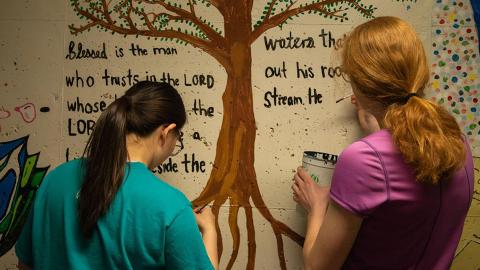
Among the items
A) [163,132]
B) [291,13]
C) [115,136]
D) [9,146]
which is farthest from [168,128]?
[9,146]

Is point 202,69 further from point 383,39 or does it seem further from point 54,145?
point 383,39

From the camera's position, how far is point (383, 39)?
0.75m

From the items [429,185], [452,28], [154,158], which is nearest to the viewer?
[429,185]

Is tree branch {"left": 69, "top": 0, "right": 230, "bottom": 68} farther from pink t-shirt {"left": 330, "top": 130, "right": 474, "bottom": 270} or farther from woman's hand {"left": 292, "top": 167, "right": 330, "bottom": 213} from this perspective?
pink t-shirt {"left": 330, "top": 130, "right": 474, "bottom": 270}

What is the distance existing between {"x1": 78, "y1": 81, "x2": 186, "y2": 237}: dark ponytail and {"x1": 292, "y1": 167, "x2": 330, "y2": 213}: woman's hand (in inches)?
14.6

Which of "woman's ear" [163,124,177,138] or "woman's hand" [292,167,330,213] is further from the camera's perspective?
"woman's hand" [292,167,330,213]

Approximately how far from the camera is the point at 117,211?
31.4 inches

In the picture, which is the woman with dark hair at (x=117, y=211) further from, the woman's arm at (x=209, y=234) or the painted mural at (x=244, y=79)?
the painted mural at (x=244, y=79)

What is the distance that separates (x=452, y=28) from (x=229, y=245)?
96cm

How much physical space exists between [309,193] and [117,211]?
1.62ft

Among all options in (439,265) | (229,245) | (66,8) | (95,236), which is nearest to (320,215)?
(439,265)

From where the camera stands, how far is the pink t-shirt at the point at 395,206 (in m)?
0.73

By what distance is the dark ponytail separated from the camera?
79cm

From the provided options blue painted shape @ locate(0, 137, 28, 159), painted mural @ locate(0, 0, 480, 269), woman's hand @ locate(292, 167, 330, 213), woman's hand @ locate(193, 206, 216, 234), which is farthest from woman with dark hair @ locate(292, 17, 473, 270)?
blue painted shape @ locate(0, 137, 28, 159)
